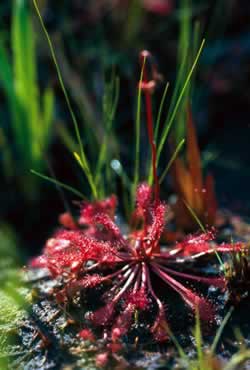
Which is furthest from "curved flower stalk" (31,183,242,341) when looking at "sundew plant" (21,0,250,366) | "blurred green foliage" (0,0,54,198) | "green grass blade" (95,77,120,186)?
"blurred green foliage" (0,0,54,198)

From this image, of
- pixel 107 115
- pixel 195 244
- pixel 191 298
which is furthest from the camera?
pixel 107 115

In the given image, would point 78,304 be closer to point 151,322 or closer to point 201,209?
point 151,322

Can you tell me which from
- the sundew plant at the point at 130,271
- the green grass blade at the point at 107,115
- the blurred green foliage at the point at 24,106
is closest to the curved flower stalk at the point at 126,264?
the sundew plant at the point at 130,271

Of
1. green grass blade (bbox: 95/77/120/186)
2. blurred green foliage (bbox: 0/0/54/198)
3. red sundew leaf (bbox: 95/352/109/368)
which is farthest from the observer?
blurred green foliage (bbox: 0/0/54/198)

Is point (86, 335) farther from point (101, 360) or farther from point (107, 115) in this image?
point (107, 115)

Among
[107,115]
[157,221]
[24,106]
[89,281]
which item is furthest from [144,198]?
[24,106]

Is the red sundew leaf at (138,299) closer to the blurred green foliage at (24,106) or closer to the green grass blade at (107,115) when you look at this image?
the green grass blade at (107,115)

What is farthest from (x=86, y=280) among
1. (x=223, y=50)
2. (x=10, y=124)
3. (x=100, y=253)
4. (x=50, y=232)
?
(x=223, y=50)

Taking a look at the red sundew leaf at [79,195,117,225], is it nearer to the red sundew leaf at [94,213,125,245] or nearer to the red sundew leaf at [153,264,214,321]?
the red sundew leaf at [94,213,125,245]
